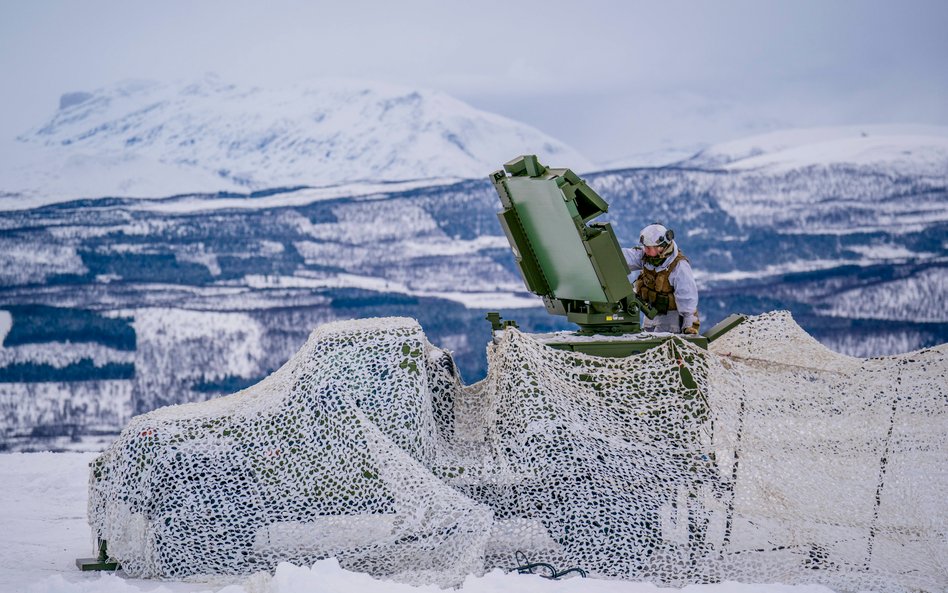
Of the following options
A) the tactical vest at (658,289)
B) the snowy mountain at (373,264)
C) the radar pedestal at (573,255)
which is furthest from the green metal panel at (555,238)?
the snowy mountain at (373,264)

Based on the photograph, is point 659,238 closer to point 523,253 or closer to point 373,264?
point 523,253

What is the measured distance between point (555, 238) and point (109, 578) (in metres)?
3.71

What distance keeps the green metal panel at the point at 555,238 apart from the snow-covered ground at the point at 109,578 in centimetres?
218

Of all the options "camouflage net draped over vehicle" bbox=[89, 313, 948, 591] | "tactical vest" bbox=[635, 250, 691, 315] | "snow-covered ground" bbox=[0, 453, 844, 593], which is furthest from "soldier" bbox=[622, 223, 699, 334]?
"snow-covered ground" bbox=[0, 453, 844, 593]

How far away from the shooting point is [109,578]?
7773mm

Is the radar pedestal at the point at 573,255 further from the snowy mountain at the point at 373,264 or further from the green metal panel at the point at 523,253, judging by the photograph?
the snowy mountain at the point at 373,264

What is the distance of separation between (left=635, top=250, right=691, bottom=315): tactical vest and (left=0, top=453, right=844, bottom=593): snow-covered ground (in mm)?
2765

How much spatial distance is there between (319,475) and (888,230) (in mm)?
58626

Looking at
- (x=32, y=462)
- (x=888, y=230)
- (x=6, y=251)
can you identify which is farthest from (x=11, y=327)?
(x=888, y=230)

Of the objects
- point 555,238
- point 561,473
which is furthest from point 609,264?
point 561,473

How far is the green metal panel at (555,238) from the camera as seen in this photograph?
8.66 metres

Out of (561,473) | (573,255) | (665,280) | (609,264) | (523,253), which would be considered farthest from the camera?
(665,280)

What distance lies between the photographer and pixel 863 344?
135ft

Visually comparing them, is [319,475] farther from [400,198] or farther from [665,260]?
[400,198]
